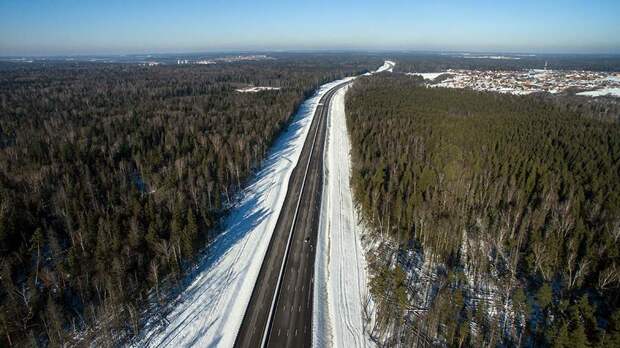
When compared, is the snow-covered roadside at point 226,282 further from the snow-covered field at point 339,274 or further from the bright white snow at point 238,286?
the snow-covered field at point 339,274

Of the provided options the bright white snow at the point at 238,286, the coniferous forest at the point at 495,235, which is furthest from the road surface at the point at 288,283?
the coniferous forest at the point at 495,235

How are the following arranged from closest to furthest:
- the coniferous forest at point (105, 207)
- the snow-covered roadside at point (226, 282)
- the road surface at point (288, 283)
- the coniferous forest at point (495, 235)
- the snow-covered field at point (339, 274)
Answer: the coniferous forest at point (495, 235), the snow-covered roadside at point (226, 282), the road surface at point (288, 283), the snow-covered field at point (339, 274), the coniferous forest at point (105, 207)

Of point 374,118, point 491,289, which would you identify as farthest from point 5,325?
point 374,118

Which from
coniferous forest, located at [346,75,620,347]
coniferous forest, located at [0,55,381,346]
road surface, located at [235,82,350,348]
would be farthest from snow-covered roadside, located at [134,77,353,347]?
coniferous forest, located at [346,75,620,347]

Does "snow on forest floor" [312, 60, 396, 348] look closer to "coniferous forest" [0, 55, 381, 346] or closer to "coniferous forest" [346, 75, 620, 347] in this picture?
"coniferous forest" [346, 75, 620, 347]

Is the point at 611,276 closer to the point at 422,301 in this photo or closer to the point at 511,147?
the point at 422,301

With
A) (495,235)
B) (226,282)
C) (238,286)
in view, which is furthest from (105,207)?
(495,235)
